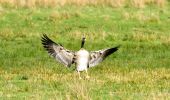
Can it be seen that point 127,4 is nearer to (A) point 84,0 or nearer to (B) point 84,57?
(A) point 84,0

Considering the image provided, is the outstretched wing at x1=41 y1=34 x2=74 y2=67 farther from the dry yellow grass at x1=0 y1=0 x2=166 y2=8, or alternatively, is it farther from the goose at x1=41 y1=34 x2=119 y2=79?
the dry yellow grass at x1=0 y1=0 x2=166 y2=8

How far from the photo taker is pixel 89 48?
804 inches

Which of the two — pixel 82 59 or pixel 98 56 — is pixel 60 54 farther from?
pixel 98 56

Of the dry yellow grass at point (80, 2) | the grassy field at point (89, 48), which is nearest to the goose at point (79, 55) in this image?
the grassy field at point (89, 48)

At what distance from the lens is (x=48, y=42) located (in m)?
13.3

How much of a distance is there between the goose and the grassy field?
34 cm

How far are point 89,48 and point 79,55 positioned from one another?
7536 mm

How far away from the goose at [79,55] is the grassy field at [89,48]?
1.10 feet

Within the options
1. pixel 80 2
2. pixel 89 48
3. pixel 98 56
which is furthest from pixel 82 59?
pixel 80 2

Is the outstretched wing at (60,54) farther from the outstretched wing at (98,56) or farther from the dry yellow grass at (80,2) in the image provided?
the dry yellow grass at (80,2)

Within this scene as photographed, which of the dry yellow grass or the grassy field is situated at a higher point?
the dry yellow grass

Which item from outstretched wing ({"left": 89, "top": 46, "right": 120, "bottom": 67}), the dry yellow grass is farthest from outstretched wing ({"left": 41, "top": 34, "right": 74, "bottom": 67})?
the dry yellow grass

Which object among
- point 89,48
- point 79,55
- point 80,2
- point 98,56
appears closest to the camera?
point 79,55

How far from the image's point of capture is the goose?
42.4 ft
